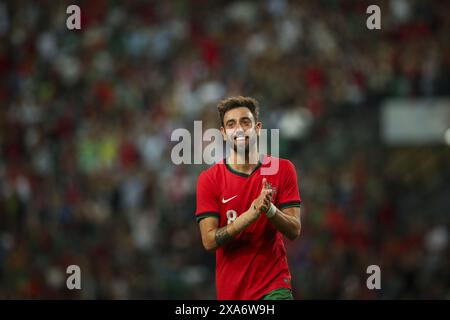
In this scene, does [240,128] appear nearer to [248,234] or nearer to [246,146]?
[246,146]

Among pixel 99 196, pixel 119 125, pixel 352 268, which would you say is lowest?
pixel 352 268

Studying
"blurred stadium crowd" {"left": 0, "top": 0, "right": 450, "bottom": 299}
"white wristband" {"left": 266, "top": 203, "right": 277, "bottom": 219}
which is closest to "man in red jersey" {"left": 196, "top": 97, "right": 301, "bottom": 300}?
"white wristband" {"left": 266, "top": 203, "right": 277, "bottom": 219}

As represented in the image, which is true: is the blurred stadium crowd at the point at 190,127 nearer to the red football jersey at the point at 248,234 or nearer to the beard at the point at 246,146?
the red football jersey at the point at 248,234

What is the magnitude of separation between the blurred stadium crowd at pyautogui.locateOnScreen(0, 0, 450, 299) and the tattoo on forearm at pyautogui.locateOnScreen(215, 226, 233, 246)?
7.15 m

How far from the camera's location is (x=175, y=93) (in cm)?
1645

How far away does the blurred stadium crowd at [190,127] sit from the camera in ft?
45.3

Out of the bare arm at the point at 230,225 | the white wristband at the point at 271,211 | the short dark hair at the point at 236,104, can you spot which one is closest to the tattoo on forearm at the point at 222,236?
the bare arm at the point at 230,225

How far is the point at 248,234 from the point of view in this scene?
242 inches

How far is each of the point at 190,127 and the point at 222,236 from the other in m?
9.47

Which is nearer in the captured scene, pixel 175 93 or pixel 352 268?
pixel 352 268

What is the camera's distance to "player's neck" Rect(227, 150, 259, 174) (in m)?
6.23

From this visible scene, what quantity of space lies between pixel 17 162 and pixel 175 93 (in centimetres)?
304
